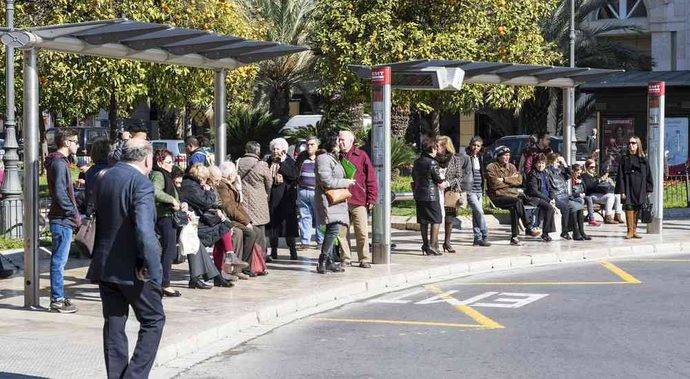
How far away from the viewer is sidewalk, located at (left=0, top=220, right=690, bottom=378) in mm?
9211

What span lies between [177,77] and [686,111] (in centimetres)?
1320

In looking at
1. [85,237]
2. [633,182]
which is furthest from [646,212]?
[85,237]

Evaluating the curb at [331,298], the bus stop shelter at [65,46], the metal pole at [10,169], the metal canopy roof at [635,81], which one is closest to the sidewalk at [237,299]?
the curb at [331,298]

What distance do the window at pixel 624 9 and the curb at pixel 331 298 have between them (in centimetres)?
3731

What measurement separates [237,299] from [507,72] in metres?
7.42

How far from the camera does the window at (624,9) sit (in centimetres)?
5375

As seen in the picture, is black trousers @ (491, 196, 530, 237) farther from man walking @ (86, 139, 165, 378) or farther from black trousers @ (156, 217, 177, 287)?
man walking @ (86, 139, 165, 378)

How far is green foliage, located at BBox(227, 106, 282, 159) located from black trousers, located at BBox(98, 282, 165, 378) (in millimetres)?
20755

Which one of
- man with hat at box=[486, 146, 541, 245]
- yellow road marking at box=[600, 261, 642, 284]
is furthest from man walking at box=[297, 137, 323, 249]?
yellow road marking at box=[600, 261, 642, 284]

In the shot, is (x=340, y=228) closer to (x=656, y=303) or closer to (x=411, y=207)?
(x=656, y=303)

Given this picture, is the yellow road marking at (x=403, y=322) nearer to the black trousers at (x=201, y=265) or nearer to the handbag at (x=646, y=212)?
the black trousers at (x=201, y=265)

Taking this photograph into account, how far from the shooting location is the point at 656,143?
19781mm

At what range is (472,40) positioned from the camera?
28734 millimetres

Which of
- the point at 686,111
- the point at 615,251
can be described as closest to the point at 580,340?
the point at 615,251
